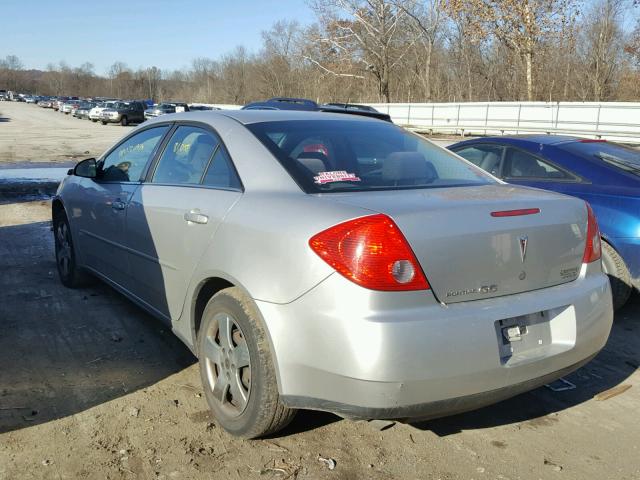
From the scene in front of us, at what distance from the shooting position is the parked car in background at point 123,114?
1646 inches

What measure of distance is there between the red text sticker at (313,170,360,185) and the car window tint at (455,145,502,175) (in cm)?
322

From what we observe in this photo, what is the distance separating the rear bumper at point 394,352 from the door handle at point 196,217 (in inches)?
28.5

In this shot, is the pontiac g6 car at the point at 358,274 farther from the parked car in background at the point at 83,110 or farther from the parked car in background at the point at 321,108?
the parked car in background at the point at 83,110

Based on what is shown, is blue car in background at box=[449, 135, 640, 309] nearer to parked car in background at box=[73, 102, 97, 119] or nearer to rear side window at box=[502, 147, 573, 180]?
rear side window at box=[502, 147, 573, 180]

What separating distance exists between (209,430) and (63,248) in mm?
3127

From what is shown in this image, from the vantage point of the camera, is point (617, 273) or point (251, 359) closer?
point (251, 359)

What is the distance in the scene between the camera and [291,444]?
2.95 metres

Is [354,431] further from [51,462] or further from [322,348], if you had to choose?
[51,462]

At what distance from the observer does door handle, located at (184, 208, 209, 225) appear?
314 centimetres

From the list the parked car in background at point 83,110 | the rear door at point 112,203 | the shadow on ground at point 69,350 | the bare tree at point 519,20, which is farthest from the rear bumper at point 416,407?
the parked car in background at point 83,110

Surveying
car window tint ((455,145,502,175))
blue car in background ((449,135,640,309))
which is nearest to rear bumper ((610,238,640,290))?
blue car in background ((449,135,640,309))

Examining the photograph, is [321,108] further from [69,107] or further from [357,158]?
[69,107]

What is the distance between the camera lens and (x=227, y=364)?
300cm

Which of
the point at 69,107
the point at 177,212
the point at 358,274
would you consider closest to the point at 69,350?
the point at 177,212
